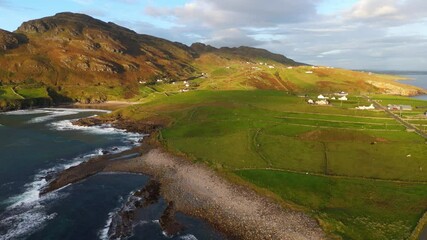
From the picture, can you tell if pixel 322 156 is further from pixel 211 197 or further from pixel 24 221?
pixel 24 221

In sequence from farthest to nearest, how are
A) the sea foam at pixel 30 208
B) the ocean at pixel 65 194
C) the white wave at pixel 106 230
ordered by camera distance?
the ocean at pixel 65 194
the sea foam at pixel 30 208
the white wave at pixel 106 230

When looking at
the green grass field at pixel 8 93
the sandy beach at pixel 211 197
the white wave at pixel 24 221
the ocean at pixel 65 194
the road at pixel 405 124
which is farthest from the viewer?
the green grass field at pixel 8 93

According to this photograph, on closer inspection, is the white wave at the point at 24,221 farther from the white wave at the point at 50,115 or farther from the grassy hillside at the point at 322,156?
the white wave at the point at 50,115

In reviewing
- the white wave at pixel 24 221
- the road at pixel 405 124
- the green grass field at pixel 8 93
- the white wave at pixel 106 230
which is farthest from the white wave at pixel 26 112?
the road at pixel 405 124

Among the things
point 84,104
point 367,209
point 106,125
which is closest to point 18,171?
point 106,125

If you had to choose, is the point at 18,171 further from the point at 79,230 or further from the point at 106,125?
the point at 106,125

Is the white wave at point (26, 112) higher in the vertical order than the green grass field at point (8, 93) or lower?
lower

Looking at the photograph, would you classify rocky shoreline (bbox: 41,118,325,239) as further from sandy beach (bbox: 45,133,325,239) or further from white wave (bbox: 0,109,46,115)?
white wave (bbox: 0,109,46,115)
